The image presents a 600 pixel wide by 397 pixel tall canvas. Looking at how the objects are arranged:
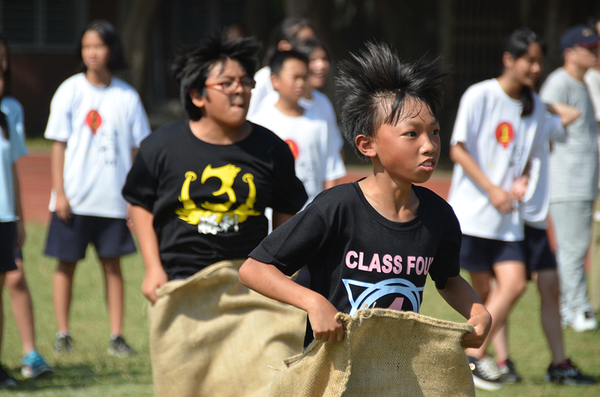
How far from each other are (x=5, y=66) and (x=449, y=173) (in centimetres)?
1122

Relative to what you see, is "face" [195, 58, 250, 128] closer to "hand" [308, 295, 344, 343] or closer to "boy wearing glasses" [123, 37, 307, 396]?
"boy wearing glasses" [123, 37, 307, 396]

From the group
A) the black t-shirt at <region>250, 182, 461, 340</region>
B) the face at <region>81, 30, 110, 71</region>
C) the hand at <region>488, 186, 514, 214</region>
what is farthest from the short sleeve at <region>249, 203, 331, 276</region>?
the face at <region>81, 30, 110, 71</region>

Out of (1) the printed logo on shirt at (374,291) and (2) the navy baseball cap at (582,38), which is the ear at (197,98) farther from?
(2) the navy baseball cap at (582,38)

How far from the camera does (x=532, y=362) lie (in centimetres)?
503

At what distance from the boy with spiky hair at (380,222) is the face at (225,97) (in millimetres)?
890

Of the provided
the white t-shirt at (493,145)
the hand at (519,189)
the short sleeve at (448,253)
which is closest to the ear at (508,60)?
the white t-shirt at (493,145)

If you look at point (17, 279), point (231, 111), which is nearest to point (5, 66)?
point (17, 279)

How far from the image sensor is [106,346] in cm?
521

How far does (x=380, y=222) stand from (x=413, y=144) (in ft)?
0.88

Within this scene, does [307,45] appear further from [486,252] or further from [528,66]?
[486,252]

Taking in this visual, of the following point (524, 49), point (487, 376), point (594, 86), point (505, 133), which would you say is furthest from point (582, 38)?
point (487, 376)

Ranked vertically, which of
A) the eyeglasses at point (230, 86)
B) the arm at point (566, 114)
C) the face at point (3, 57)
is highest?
the face at point (3, 57)

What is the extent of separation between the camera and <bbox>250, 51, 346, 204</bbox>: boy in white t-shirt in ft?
15.7

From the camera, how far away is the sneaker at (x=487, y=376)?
176 inches
